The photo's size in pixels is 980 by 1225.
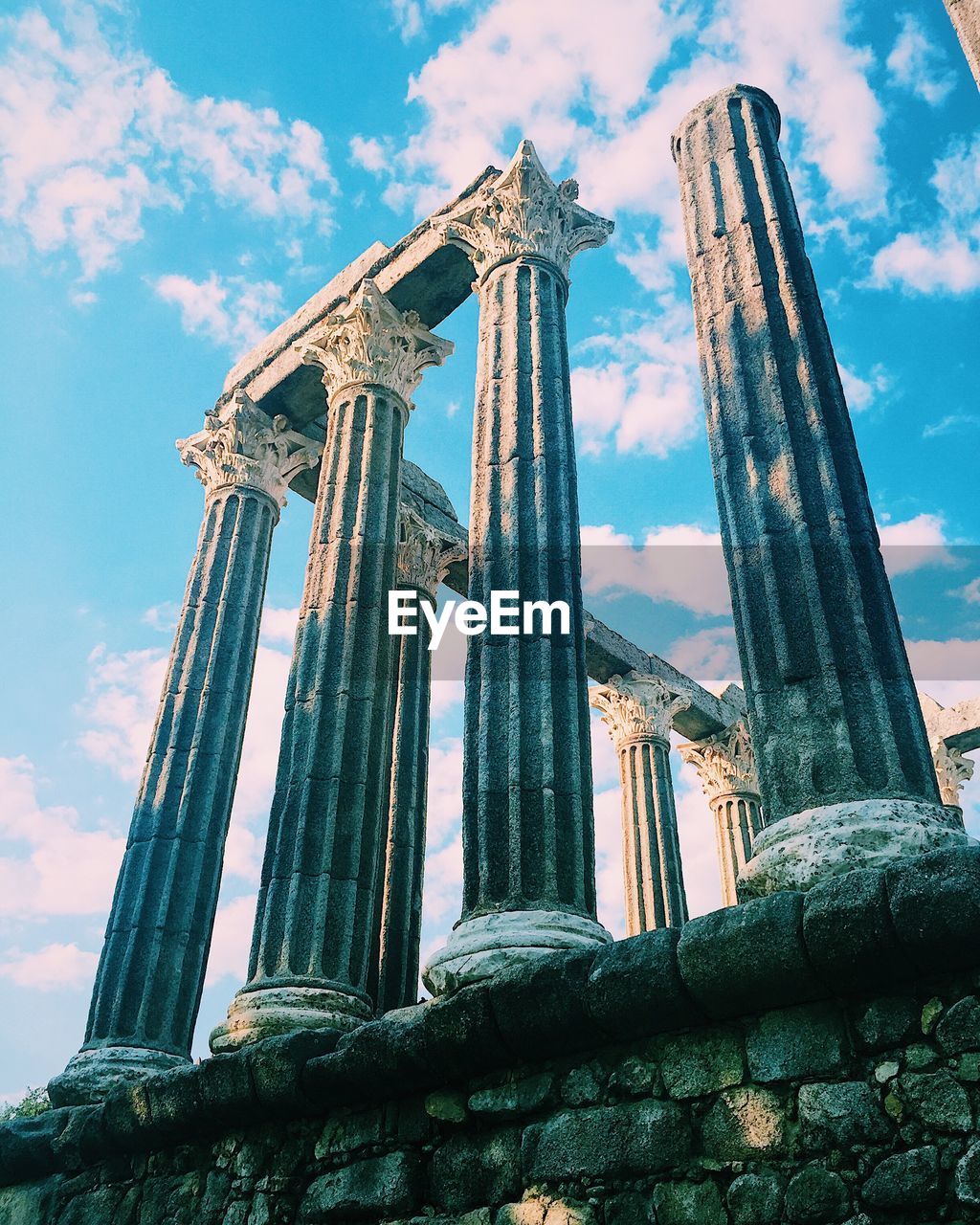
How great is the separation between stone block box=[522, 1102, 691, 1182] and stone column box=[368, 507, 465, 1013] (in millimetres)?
7321

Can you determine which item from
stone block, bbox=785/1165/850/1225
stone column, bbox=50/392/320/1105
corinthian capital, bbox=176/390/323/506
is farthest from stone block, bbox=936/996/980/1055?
corinthian capital, bbox=176/390/323/506

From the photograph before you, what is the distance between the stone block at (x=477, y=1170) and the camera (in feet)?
21.1

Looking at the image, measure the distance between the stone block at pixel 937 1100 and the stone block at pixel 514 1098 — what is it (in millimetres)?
2224

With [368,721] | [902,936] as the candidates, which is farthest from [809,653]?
[368,721]

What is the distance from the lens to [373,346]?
15555 millimetres

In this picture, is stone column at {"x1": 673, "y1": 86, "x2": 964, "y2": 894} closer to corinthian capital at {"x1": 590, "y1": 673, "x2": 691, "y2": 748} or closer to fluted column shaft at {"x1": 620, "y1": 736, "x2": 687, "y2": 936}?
fluted column shaft at {"x1": 620, "y1": 736, "x2": 687, "y2": 936}

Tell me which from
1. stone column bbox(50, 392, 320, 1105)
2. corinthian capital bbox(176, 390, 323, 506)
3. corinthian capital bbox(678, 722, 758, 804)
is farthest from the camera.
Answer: corinthian capital bbox(678, 722, 758, 804)

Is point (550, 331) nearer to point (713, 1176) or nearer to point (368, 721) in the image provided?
point (368, 721)

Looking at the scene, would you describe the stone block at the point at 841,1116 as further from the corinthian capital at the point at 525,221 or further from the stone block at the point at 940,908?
the corinthian capital at the point at 525,221

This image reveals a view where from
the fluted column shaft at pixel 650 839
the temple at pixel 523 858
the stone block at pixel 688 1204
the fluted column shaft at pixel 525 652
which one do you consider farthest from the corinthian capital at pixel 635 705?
the stone block at pixel 688 1204

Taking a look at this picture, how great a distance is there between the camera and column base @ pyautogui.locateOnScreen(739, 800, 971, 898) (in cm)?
651

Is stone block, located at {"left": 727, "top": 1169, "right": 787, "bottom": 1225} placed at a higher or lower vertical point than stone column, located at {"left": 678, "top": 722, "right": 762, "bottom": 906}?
lower

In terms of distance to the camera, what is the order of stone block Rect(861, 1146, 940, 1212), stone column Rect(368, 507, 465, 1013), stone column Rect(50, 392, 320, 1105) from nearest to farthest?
stone block Rect(861, 1146, 940, 1212) → stone column Rect(50, 392, 320, 1105) → stone column Rect(368, 507, 465, 1013)

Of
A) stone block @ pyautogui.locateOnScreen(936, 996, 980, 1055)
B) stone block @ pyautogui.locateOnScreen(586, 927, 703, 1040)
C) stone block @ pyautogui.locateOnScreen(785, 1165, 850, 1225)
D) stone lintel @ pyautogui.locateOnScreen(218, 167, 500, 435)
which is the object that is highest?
stone lintel @ pyautogui.locateOnScreen(218, 167, 500, 435)
